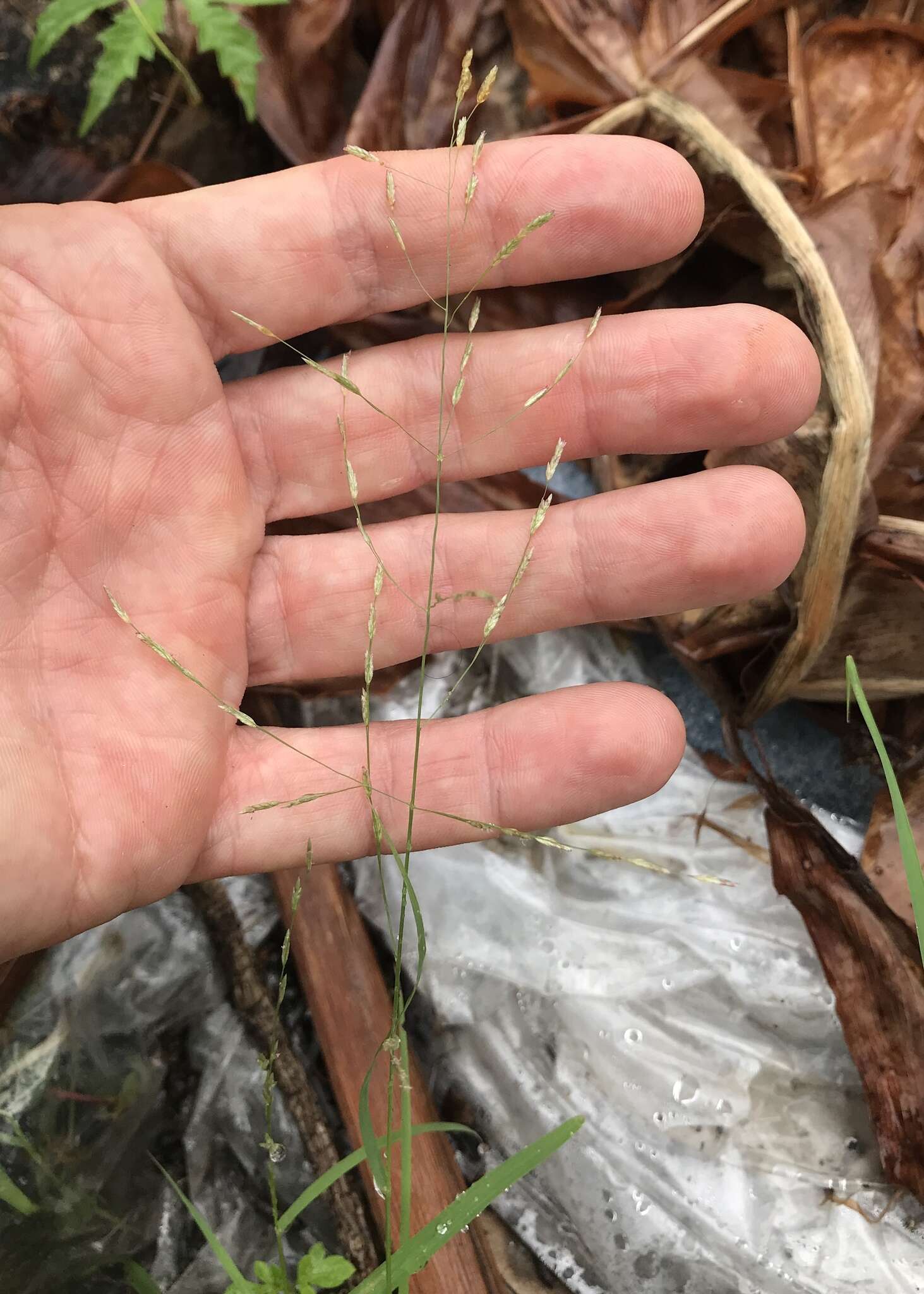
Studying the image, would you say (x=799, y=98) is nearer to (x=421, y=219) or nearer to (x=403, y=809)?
(x=421, y=219)

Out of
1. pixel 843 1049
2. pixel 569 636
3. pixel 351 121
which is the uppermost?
pixel 351 121

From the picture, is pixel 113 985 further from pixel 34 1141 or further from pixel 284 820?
pixel 284 820

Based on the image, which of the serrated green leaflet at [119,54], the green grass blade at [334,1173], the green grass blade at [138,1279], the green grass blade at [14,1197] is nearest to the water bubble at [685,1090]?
the green grass blade at [334,1173]

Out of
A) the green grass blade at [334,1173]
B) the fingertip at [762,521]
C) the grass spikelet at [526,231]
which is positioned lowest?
the green grass blade at [334,1173]

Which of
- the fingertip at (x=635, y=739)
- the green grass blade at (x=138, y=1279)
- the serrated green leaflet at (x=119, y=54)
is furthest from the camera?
the serrated green leaflet at (x=119, y=54)

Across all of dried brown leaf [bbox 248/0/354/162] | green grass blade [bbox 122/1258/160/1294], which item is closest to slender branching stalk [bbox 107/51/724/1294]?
green grass blade [bbox 122/1258/160/1294]

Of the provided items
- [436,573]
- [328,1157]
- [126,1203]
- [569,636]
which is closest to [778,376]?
[436,573]

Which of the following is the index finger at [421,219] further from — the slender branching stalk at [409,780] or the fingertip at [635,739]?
the fingertip at [635,739]

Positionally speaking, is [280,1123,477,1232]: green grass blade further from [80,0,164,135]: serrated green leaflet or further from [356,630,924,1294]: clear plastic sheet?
[80,0,164,135]: serrated green leaflet
